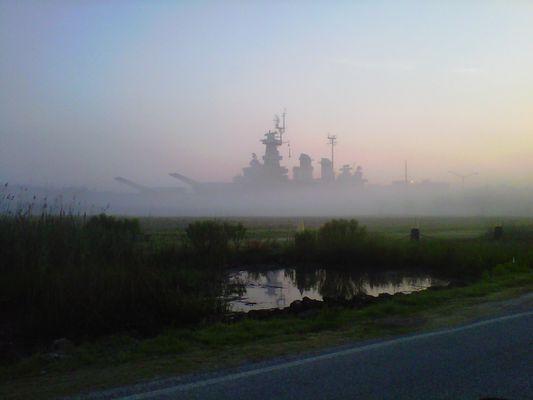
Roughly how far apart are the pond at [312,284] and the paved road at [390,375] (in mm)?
6656

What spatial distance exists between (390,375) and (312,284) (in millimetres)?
11654

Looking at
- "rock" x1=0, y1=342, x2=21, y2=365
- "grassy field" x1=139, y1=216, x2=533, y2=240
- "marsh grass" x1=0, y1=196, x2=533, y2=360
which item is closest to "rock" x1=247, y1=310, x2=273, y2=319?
"marsh grass" x1=0, y1=196, x2=533, y2=360

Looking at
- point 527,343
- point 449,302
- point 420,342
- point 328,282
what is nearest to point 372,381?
point 420,342

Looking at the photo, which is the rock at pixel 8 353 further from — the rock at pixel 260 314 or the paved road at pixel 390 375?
the rock at pixel 260 314

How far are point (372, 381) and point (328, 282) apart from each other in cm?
1217

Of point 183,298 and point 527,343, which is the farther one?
point 183,298

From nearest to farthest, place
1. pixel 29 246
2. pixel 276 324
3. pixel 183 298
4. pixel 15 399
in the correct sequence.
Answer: pixel 15 399 → pixel 276 324 → pixel 183 298 → pixel 29 246

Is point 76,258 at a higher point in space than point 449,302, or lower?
higher

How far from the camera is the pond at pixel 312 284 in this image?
1455 centimetres

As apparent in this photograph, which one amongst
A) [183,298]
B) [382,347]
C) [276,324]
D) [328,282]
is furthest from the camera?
[328,282]

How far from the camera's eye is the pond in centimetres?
1455

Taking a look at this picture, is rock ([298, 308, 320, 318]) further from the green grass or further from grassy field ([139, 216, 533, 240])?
grassy field ([139, 216, 533, 240])

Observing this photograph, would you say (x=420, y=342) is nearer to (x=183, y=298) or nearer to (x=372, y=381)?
(x=372, y=381)

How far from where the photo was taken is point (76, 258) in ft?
40.7
